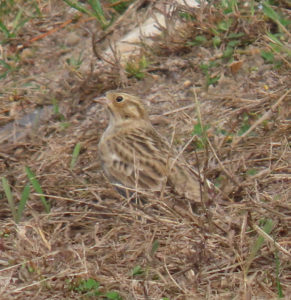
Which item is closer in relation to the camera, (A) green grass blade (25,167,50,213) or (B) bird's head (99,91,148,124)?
(A) green grass blade (25,167,50,213)

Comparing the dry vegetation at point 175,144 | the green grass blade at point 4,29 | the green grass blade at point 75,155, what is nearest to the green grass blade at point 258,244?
the dry vegetation at point 175,144

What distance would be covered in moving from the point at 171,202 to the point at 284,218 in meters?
0.72

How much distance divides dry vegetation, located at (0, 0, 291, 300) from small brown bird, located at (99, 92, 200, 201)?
18 centimetres

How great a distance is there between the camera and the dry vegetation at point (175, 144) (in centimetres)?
532

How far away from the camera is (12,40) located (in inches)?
360

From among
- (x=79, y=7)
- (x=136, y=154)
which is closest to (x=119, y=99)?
(x=136, y=154)

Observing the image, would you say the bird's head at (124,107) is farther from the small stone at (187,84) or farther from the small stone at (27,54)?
the small stone at (27,54)

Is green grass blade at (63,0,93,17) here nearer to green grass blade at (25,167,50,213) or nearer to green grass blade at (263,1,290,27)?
green grass blade at (263,1,290,27)

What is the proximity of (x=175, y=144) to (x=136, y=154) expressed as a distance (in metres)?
0.72

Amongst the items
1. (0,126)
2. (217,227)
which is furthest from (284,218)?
(0,126)

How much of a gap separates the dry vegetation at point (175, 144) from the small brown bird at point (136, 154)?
0.60 ft

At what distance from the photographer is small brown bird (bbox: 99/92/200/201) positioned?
6234 millimetres

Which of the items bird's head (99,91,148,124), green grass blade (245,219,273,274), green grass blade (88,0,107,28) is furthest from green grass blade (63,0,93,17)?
green grass blade (245,219,273,274)

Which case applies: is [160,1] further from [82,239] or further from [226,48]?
[82,239]
